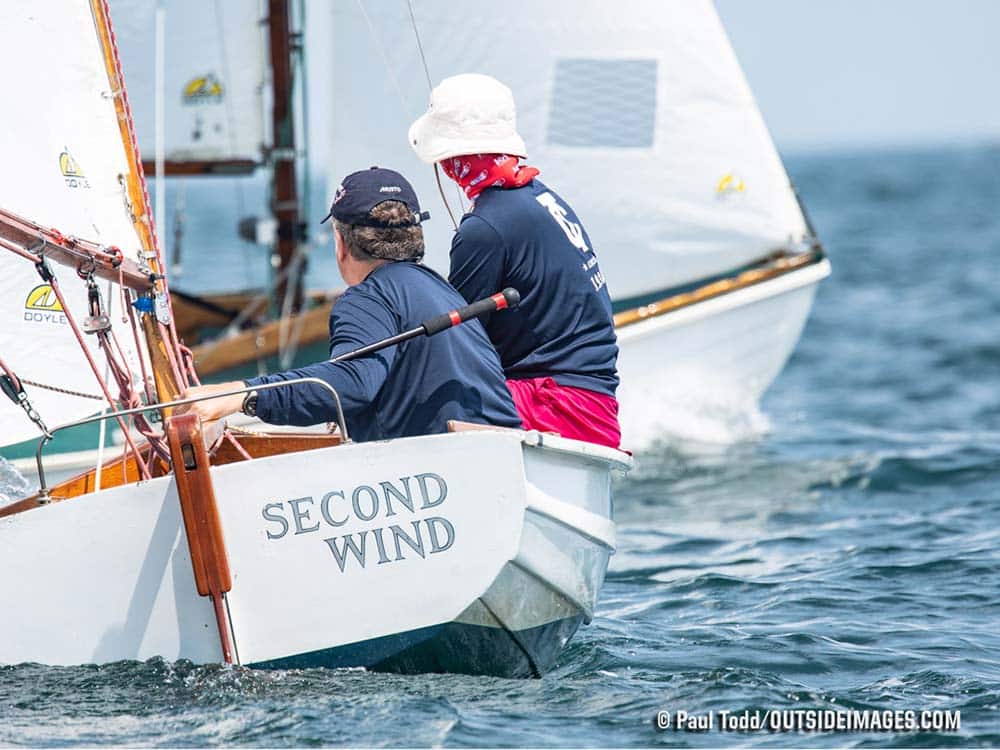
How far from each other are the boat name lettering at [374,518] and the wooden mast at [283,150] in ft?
18.4

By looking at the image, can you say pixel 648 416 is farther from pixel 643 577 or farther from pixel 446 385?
pixel 446 385

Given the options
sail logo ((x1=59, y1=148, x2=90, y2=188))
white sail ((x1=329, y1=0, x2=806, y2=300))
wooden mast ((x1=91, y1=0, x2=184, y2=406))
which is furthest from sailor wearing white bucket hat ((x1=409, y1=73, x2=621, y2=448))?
white sail ((x1=329, y1=0, x2=806, y2=300))

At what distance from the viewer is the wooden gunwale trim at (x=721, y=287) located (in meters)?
8.55

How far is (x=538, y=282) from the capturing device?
444cm

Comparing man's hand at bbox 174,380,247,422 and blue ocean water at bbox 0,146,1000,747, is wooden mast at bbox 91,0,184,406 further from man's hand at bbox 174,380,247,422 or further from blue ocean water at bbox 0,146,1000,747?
blue ocean water at bbox 0,146,1000,747

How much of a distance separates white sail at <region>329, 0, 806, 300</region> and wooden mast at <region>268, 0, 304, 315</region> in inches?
38.6

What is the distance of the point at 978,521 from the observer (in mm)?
7121

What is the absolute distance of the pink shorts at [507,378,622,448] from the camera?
4.46 metres

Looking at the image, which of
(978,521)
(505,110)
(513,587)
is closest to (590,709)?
(513,587)

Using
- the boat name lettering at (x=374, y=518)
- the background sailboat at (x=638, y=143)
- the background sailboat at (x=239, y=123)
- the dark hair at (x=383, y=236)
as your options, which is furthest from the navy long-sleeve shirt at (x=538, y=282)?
the background sailboat at (x=239, y=123)

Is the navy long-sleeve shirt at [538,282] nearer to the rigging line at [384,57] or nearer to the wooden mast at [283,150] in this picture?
the rigging line at [384,57]

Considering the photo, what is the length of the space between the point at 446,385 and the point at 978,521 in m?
3.75

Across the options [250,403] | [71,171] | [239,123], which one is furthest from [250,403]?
[239,123]

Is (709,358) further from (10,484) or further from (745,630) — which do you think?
(10,484)
